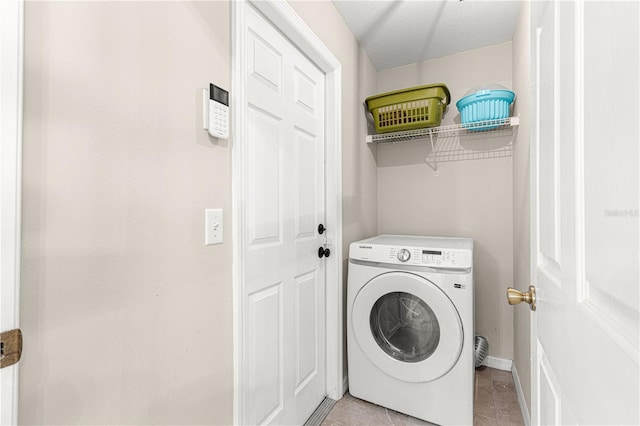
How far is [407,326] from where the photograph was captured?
70.6 inches

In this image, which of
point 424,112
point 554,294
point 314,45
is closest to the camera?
point 554,294

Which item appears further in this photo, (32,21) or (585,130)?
(32,21)

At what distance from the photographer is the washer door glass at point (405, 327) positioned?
67.1 inches

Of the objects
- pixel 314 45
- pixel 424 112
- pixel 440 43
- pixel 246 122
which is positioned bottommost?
pixel 246 122

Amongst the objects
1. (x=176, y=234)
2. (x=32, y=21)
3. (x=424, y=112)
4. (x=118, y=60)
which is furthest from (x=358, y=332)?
(x=32, y=21)

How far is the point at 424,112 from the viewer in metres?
2.21

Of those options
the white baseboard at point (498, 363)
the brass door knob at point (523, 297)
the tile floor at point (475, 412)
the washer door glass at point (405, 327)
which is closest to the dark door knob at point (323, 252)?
the washer door glass at point (405, 327)

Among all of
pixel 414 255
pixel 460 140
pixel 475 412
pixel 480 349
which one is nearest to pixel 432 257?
pixel 414 255

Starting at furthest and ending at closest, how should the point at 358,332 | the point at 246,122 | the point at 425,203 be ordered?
the point at 425,203
the point at 358,332
the point at 246,122

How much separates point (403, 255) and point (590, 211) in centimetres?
137

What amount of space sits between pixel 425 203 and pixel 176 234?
84.1 inches

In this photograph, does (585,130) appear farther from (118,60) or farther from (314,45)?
(314,45)

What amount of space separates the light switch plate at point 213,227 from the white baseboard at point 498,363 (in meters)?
2.32

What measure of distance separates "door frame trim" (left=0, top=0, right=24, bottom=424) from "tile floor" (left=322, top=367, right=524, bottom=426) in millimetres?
1560
